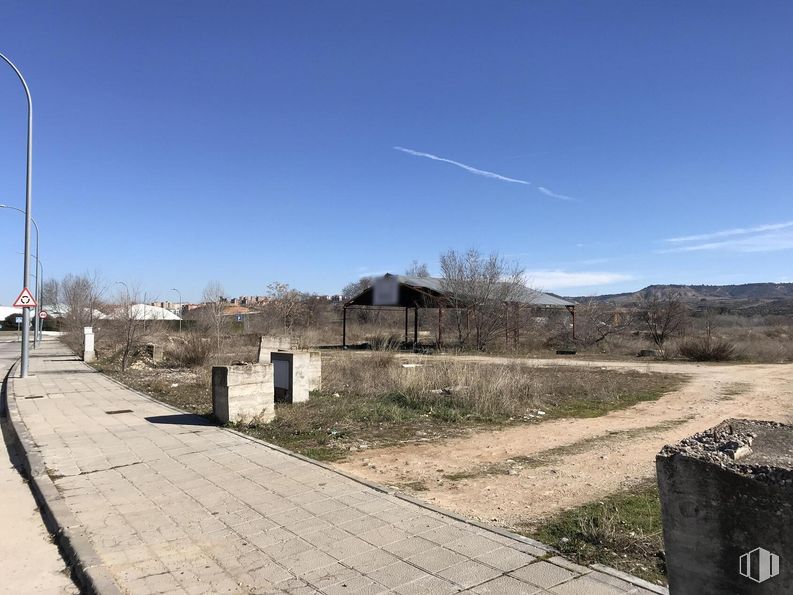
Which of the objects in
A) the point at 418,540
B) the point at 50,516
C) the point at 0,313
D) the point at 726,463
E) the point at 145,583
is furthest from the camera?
the point at 0,313

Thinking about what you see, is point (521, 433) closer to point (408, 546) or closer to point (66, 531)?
point (408, 546)

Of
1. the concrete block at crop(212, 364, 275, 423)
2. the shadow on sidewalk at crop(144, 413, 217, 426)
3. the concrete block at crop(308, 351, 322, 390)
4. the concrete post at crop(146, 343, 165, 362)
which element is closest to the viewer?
the concrete block at crop(212, 364, 275, 423)

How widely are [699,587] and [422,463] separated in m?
5.29

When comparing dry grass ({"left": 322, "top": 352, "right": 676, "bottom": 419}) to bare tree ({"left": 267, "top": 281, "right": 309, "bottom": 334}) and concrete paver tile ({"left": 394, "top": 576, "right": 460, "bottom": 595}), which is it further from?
bare tree ({"left": 267, "top": 281, "right": 309, "bottom": 334})

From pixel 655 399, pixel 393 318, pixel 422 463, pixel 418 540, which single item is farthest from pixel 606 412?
pixel 393 318

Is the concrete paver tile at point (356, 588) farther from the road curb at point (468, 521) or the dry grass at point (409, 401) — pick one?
the dry grass at point (409, 401)

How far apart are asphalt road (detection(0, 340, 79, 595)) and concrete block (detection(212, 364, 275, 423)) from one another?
11.0 ft

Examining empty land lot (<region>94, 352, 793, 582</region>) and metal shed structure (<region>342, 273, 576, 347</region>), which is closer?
empty land lot (<region>94, 352, 793, 582</region>)

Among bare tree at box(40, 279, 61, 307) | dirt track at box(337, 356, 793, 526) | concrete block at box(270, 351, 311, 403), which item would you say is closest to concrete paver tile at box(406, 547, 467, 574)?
dirt track at box(337, 356, 793, 526)

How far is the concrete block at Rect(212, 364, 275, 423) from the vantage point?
9375mm

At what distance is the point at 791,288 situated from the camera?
99000 millimetres

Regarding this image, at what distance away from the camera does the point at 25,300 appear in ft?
57.3

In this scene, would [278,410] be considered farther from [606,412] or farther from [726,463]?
[726,463]

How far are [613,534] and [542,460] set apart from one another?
304 centimetres
